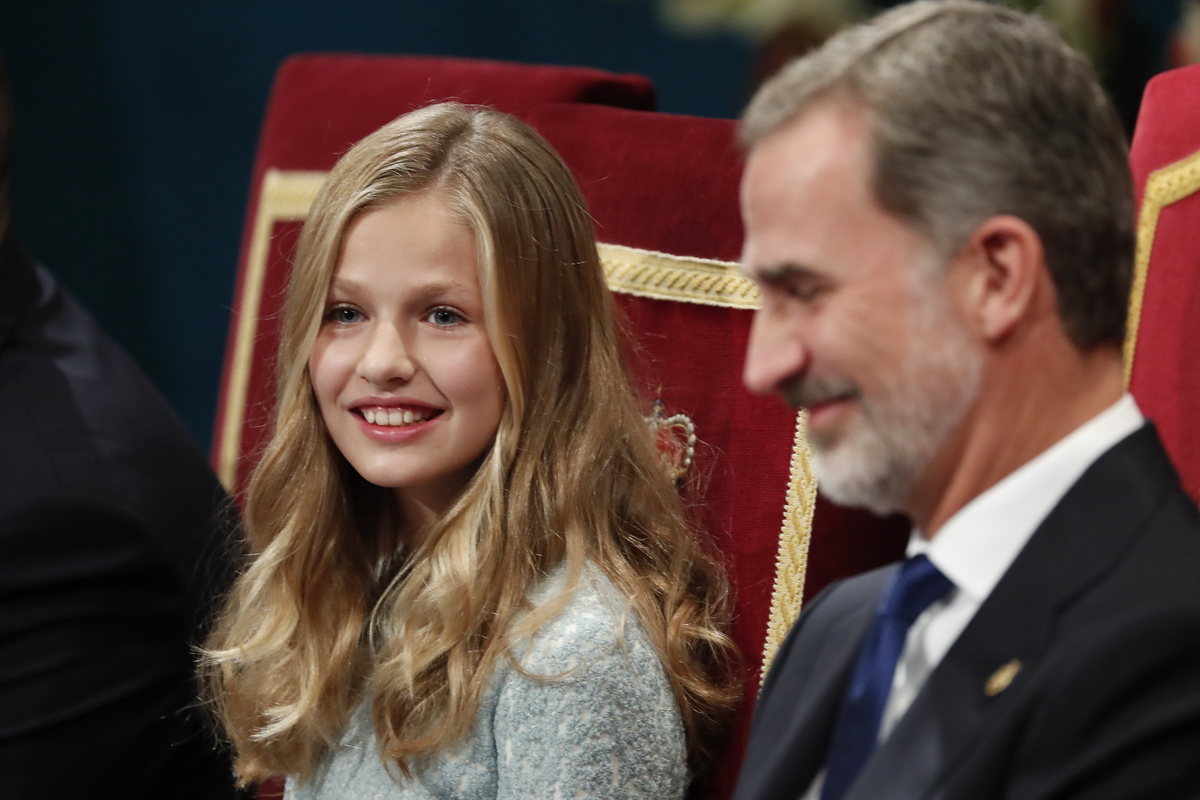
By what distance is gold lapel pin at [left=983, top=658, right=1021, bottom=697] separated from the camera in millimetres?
718

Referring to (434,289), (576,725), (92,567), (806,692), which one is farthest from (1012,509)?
(92,567)

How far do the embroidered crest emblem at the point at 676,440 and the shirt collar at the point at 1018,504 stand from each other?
62 cm

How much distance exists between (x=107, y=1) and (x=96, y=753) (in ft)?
6.23

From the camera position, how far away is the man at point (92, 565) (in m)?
1.44

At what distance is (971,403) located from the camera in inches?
30.0

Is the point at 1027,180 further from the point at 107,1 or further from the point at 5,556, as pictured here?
the point at 107,1

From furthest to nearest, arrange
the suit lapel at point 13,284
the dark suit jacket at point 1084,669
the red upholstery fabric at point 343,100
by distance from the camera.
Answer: the red upholstery fabric at point 343,100
the suit lapel at point 13,284
the dark suit jacket at point 1084,669

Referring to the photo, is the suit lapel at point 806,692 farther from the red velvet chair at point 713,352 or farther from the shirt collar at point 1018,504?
the red velvet chair at point 713,352

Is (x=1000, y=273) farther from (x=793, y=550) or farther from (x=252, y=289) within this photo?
(x=252, y=289)

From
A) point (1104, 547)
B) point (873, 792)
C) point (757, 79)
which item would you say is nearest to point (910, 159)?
point (1104, 547)

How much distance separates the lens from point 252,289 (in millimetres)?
2021

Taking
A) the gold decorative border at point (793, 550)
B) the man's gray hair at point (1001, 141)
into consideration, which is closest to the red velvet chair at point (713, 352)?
the gold decorative border at point (793, 550)

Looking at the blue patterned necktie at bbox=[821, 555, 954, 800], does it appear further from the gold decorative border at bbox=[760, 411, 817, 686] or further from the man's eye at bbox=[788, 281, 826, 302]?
the gold decorative border at bbox=[760, 411, 817, 686]

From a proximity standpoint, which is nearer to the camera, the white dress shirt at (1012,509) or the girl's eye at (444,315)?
the white dress shirt at (1012,509)
